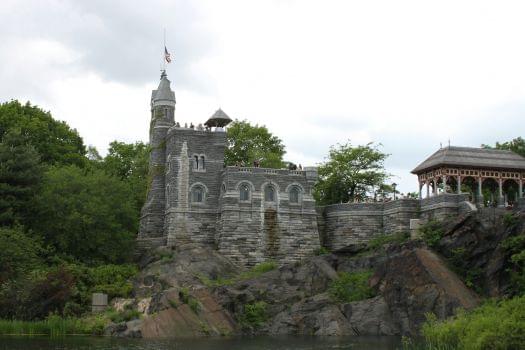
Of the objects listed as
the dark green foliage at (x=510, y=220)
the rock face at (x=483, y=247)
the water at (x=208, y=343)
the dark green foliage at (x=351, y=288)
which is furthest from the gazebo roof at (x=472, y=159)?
the water at (x=208, y=343)

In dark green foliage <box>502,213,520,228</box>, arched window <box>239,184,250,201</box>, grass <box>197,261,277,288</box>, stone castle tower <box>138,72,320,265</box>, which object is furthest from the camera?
arched window <box>239,184,250,201</box>

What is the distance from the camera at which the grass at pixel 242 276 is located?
5231 cm

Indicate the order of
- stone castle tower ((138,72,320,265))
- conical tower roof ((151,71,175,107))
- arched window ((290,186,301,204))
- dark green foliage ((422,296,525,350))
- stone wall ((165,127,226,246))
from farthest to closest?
conical tower roof ((151,71,175,107)) < arched window ((290,186,301,204)) < stone wall ((165,127,226,246)) < stone castle tower ((138,72,320,265)) < dark green foliage ((422,296,525,350))

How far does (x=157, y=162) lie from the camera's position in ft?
205

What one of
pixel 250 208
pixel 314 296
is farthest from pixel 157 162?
pixel 314 296

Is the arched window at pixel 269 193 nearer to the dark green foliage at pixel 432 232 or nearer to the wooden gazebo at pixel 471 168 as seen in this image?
the wooden gazebo at pixel 471 168

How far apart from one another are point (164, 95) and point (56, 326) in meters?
22.8

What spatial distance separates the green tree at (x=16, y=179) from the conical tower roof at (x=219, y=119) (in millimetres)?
12526

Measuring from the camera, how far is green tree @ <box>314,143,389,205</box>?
7038cm

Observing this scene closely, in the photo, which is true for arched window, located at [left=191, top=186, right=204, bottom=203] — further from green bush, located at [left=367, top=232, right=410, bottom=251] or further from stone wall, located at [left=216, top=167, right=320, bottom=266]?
green bush, located at [left=367, top=232, right=410, bottom=251]

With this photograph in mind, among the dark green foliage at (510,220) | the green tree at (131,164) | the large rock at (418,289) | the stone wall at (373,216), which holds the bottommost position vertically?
the large rock at (418,289)

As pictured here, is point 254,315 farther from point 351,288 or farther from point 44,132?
point 44,132

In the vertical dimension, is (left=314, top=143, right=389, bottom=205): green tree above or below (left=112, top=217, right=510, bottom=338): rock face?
above

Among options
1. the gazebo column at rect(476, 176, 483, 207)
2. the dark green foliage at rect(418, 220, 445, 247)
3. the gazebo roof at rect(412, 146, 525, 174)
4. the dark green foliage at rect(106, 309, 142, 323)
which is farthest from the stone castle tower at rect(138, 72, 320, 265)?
the gazebo column at rect(476, 176, 483, 207)
